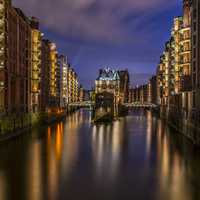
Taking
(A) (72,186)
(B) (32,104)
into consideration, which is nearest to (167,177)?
(A) (72,186)

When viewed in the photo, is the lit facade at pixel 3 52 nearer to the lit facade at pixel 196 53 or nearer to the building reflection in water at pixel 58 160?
the building reflection in water at pixel 58 160

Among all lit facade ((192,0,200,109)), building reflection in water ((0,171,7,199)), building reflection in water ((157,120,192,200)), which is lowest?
building reflection in water ((157,120,192,200))

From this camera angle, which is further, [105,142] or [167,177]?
[105,142]

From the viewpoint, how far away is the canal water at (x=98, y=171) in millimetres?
33594

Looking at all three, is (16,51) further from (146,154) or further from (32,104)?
(146,154)

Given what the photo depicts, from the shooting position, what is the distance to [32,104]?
10881cm

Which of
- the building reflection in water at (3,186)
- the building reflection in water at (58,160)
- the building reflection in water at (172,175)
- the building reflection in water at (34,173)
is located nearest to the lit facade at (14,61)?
the building reflection in water at (58,160)

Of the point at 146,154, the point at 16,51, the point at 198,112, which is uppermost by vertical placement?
the point at 16,51

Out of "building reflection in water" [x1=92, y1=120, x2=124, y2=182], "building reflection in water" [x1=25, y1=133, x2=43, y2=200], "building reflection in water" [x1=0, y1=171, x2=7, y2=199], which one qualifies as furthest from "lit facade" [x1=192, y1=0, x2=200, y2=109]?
"building reflection in water" [x1=0, y1=171, x2=7, y2=199]

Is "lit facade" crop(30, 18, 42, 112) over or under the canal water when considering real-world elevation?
over

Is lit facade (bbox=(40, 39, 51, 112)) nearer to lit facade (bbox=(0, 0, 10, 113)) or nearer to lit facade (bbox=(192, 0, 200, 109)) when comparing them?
lit facade (bbox=(0, 0, 10, 113))

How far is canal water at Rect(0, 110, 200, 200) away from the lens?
33594 mm

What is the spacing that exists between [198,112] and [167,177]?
27578 mm

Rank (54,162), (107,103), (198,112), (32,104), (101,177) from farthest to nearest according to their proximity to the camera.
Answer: (107,103) < (32,104) < (198,112) < (54,162) < (101,177)
